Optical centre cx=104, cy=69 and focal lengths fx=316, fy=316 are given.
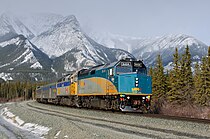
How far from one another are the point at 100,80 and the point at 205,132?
16795 millimetres

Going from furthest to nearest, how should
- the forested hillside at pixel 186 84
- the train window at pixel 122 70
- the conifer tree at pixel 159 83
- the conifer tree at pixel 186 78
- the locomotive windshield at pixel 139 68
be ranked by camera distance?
1. the conifer tree at pixel 159 83
2. the conifer tree at pixel 186 78
3. the forested hillside at pixel 186 84
4. the locomotive windshield at pixel 139 68
5. the train window at pixel 122 70

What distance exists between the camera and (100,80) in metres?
30.7

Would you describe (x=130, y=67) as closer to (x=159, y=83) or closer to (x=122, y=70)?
(x=122, y=70)

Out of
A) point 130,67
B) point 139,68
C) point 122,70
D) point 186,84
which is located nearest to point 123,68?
point 122,70

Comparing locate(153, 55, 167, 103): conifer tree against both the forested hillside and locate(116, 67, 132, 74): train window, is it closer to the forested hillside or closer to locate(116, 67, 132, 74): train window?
the forested hillside

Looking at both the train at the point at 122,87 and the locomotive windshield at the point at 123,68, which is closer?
the train at the point at 122,87

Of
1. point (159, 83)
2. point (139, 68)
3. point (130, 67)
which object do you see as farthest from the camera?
point (159, 83)

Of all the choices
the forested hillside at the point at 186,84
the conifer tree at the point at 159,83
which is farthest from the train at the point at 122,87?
the conifer tree at the point at 159,83

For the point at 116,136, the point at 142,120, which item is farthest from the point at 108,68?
the point at 116,136

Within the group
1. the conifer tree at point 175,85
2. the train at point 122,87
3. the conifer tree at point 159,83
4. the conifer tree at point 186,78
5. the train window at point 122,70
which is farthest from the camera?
the conifer tree at point 159,83

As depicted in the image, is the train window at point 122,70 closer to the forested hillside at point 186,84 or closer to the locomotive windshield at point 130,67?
the locomotive windshield at point 130,67

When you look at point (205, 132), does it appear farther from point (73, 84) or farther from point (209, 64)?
point (209, 64)

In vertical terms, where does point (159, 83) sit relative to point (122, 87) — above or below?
above

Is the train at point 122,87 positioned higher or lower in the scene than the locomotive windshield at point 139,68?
lower
